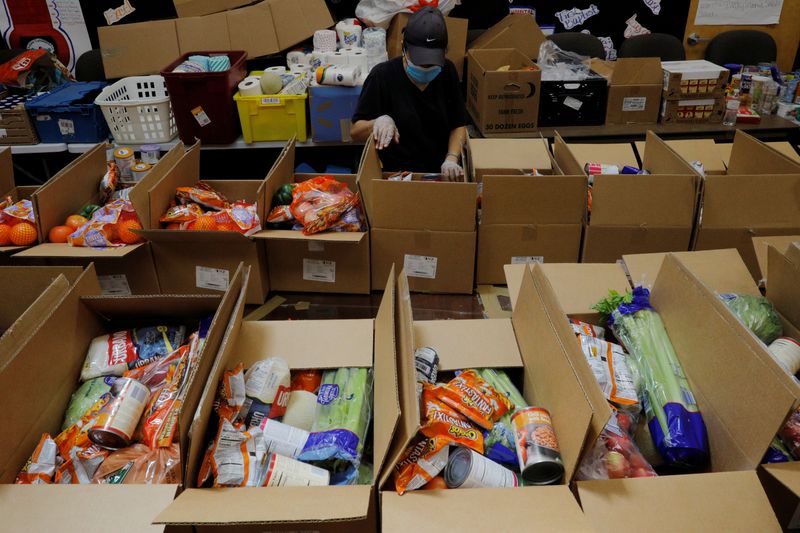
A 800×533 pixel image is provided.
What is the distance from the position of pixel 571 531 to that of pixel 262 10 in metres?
3.70

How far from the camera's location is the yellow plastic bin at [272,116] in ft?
9.84

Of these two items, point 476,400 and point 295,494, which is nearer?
point 295,494

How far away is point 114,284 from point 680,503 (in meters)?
2.03

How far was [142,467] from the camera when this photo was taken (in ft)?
3.76

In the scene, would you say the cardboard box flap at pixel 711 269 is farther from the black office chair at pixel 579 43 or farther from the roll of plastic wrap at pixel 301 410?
the black office chair at pixel 579 43

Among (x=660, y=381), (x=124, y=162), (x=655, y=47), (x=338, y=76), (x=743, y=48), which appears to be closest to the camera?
(x=660, y=381)

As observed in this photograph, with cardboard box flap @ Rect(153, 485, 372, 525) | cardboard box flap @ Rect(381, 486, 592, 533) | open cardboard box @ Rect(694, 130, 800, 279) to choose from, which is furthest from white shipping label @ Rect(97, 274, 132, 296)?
open cardboard box @ Rect(694, 130, 800, 279)

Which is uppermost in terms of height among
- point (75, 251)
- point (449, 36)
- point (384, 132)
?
point (449, 36)

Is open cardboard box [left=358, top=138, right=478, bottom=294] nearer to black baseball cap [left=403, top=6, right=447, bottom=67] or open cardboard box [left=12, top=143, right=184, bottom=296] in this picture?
black baseball cap [left=403, top=6, right=447, bottom=67]

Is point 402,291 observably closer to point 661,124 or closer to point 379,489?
point 379,489

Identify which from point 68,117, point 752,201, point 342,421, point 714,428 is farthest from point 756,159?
point 68,117

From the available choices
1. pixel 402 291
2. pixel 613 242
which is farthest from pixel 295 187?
pixel 613 242

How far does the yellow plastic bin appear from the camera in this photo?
3.00 metres

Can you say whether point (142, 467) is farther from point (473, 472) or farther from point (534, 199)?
point (534, 199)
